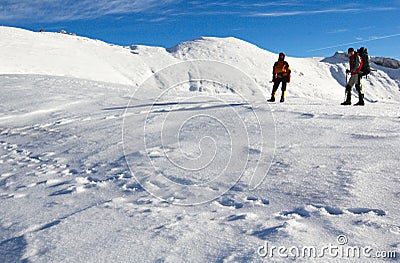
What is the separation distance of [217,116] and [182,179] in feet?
11.3

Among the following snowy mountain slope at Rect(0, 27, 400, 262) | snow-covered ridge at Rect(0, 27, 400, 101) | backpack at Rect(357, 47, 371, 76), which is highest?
snow-covered ridge at Rect(0, 27, 400, 101)

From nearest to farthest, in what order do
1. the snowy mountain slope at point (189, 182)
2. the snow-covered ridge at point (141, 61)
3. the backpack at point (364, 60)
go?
the snowy mountain slope at point (189, 182) < the backpack at point (364, 60) < the snow-covered ridge at point (141, 61)

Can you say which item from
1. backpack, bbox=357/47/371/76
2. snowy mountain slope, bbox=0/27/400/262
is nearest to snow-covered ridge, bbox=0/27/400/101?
snowy mountain slope, bbox=0/27/400/262

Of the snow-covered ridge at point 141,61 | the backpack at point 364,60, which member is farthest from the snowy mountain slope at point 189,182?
the snow-covered ridge at point 141,61

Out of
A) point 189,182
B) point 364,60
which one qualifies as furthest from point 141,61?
point 189,182

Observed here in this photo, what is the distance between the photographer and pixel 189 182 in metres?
4.23

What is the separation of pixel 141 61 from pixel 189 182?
34.5 m

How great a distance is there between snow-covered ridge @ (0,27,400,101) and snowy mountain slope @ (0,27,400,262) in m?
18.2

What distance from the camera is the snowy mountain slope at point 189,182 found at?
2.83 meters

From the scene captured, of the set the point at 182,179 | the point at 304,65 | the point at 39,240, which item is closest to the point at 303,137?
the point at 182,179

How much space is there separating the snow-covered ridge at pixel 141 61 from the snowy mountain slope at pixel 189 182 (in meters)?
18.2

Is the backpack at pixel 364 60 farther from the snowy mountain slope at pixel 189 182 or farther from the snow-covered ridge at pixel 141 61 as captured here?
the snow-covered ridge at pixel 141 61

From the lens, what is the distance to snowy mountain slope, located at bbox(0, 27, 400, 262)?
283 cm

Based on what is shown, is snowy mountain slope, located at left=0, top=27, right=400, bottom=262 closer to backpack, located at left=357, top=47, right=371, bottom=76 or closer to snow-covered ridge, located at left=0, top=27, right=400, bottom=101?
backpack, located at left=357, top=47, right=371, bottom=76
